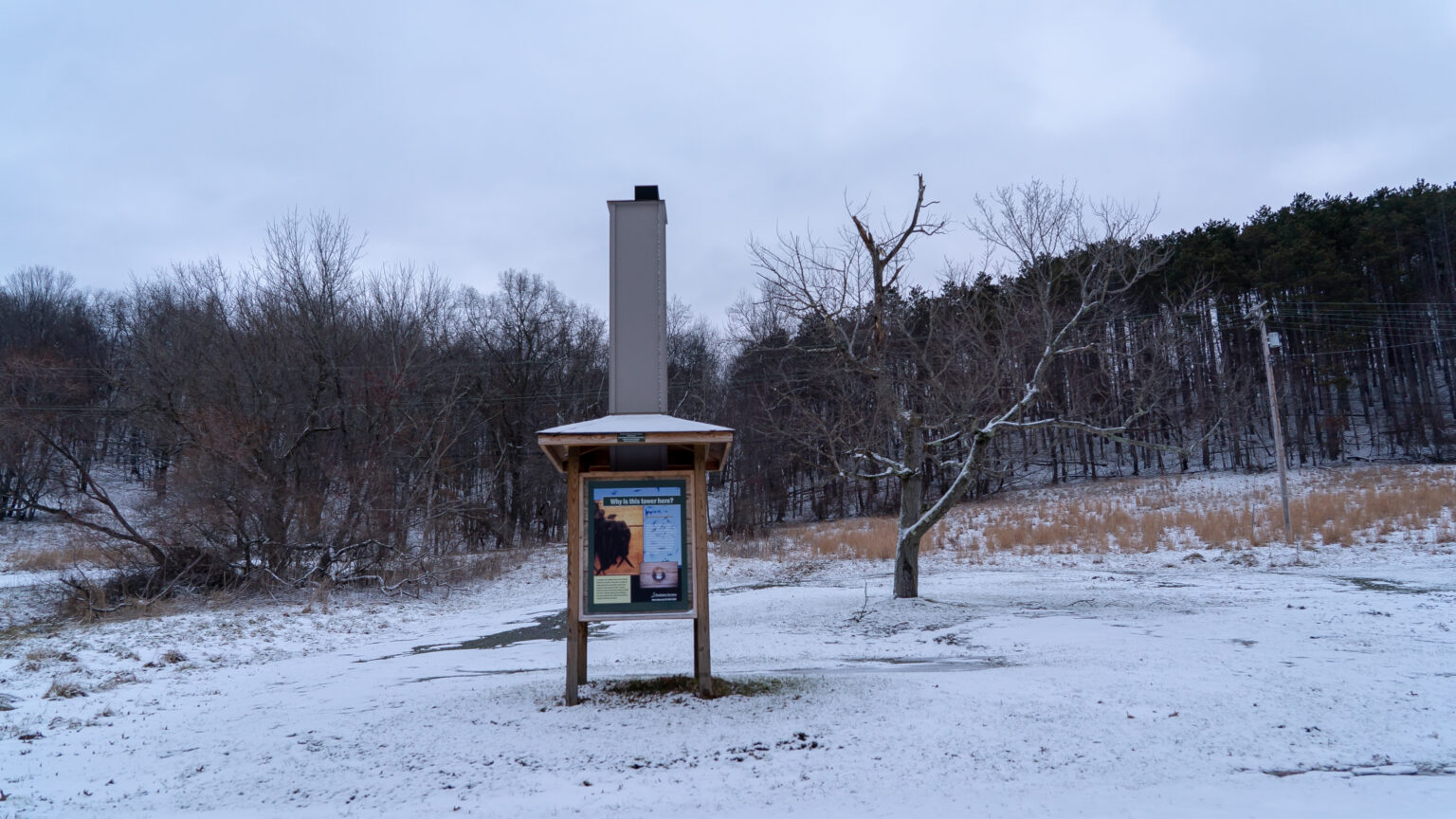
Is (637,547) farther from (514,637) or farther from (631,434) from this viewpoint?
(514,637)

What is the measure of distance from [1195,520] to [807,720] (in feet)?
73.9

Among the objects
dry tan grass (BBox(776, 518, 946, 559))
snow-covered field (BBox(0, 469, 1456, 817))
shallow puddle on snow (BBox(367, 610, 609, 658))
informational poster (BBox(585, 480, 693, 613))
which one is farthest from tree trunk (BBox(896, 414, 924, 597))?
dry tan grass (BBox(776, 518, 946, 559))

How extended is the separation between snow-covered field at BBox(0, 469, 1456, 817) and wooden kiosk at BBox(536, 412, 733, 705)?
682 mm

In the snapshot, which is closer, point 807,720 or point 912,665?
point 807,720

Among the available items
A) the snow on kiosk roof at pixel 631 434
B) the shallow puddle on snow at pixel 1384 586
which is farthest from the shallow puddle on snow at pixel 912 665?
the shallow puddle on snow at pixel 1384 586

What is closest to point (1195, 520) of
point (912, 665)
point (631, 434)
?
point (912, 665)

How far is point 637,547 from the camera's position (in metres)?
6.58

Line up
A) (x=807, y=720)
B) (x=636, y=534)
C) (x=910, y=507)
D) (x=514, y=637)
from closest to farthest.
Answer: (x=807, y=720) < (x=636, y=534) < (x=514, y=637) < (x=910, y=507)

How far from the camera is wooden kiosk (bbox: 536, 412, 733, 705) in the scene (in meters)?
6.47

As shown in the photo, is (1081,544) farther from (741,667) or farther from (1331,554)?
(741,667)

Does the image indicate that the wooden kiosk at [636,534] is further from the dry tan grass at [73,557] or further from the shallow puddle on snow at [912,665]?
the dry tan grass at [73,557]

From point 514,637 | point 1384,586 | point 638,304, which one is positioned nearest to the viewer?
point 638,304

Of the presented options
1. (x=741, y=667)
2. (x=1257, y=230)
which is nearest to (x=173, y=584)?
(x=741, y=667)

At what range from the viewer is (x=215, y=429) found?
16984 millimetres
